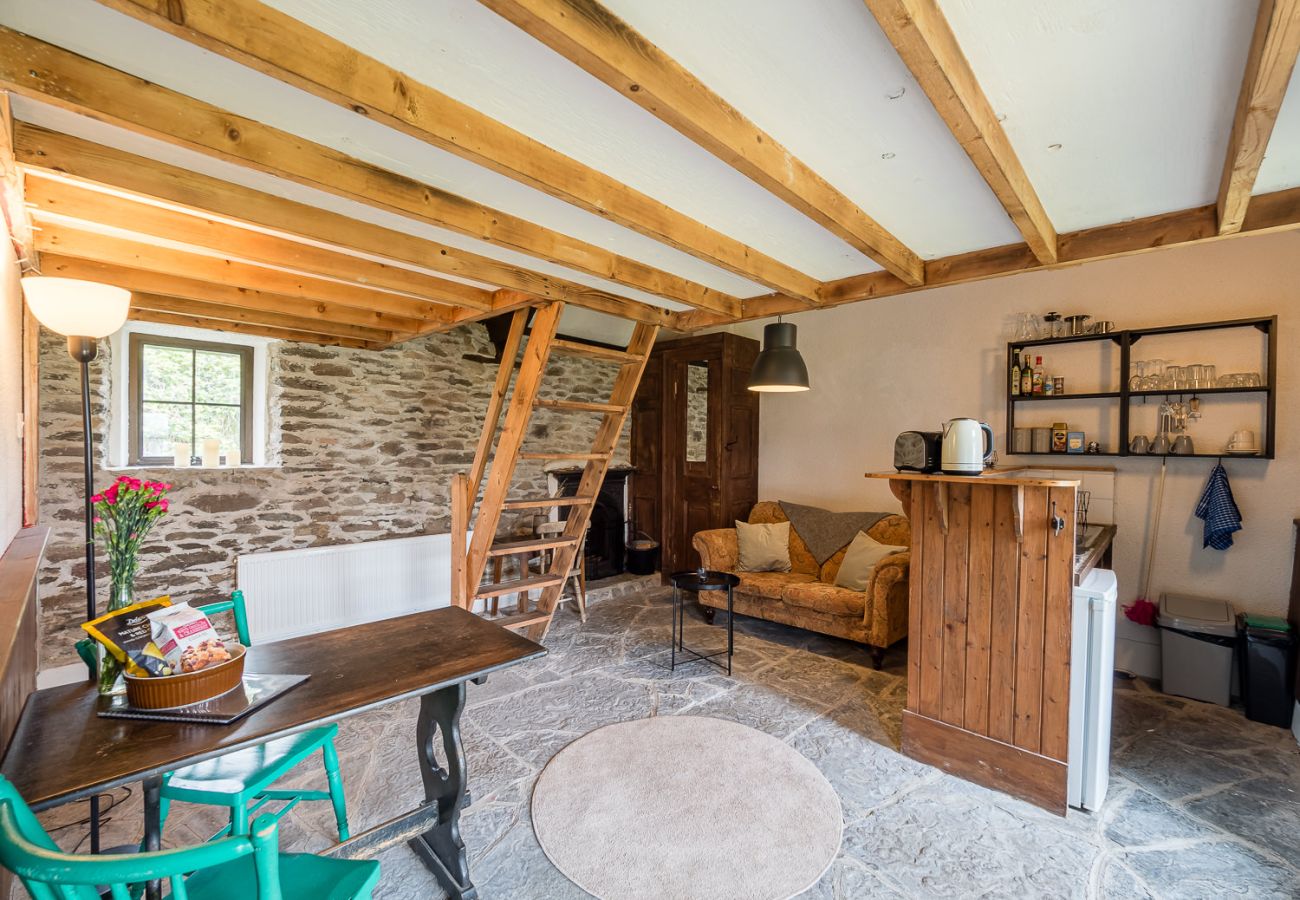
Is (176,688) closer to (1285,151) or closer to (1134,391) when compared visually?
(1285,151)

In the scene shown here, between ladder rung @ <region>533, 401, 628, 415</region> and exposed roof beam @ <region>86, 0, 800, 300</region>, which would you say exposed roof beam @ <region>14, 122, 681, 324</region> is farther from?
exposed roof beam @ <region>86, 0, 800, 300</region>

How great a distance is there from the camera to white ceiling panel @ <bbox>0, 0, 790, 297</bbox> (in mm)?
1245


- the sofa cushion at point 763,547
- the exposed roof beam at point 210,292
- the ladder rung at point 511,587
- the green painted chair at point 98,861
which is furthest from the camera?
the sofa cushion at point 763,547

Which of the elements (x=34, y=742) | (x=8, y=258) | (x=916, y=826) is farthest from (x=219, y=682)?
(x=916, y=826)

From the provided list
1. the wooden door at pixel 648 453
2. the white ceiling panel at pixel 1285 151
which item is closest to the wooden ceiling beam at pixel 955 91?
the white ceiling panel at pixel 1285 151

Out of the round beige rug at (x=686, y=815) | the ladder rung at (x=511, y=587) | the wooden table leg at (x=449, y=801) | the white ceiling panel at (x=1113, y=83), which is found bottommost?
the round beige rug at (x=686, y=815)

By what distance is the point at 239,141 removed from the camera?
5.30 feet

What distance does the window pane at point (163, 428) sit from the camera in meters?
3.57

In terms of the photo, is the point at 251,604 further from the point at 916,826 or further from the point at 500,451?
the point at 916,826

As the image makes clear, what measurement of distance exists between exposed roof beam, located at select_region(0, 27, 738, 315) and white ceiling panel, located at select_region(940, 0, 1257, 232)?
1.69 m

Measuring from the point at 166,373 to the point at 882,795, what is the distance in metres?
4.82

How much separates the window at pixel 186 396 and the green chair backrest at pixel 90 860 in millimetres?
3590

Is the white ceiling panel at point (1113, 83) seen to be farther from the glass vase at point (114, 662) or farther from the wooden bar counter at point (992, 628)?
the glass vase at point (114, 662)

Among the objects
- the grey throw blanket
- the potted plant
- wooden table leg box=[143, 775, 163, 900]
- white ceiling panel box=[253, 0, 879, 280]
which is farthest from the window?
the grey throw blanket
